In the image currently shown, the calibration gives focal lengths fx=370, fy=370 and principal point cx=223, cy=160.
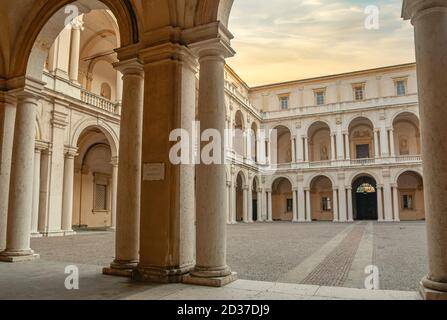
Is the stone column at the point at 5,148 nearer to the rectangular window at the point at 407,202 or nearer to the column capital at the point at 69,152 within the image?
the column capital at the point at 69,152

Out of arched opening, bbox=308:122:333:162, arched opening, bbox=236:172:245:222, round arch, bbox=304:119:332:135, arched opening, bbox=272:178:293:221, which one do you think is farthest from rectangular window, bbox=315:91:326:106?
arched opening, bbox=236:172:245:222

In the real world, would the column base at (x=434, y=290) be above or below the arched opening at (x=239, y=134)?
below

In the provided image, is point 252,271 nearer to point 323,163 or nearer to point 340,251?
point 340,251

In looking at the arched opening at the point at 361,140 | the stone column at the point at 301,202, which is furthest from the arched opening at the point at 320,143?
the stone column at the point at 301,202

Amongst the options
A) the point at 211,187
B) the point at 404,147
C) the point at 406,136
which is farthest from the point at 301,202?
the point at 211,187

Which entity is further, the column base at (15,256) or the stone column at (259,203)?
the stone column at (259,203)

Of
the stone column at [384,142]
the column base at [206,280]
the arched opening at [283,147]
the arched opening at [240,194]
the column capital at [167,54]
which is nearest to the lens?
the column base at [206,280]

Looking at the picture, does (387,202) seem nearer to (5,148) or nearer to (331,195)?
(331,195)

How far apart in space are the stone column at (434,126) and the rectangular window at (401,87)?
1298 inches

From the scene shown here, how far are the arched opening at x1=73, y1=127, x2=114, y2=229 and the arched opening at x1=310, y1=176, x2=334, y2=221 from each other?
20860mm

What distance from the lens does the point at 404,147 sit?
35.1 meters

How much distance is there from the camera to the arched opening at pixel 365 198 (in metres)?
35.6

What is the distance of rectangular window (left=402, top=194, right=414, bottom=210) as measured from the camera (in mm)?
34031

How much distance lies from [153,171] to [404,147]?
115ft
